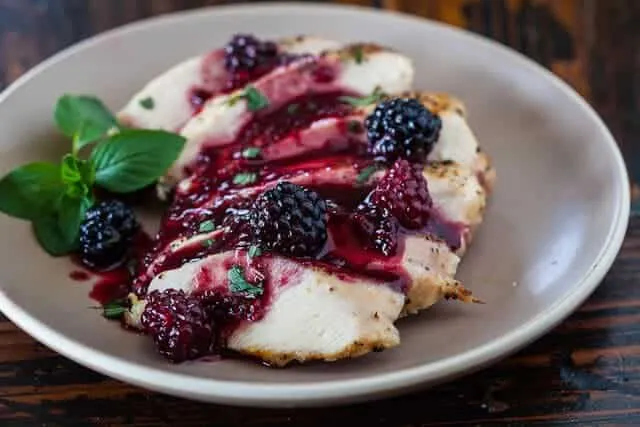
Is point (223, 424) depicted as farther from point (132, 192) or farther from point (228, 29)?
point (228, 29)

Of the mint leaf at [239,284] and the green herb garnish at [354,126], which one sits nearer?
the mint leaf at [239,284]

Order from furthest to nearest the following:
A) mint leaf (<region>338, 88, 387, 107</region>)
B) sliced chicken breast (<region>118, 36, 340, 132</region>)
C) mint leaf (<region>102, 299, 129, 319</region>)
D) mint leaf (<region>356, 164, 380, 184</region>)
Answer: sliced chicken breast (<region>118, 36, 340, 132</region>) → mint leaf (<region>338, 88, 387, 107</region>) → mint leaf (<region>356, 164, 380, 184</region>) → mint leaf (<region>102, 299, 129, 319</region>)

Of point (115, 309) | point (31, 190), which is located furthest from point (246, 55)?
point (115, 309)

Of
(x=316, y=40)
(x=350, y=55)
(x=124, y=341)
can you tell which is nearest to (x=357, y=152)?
(x=350, y=55)

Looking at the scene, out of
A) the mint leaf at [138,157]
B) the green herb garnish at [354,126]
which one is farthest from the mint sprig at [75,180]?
the green herb garnish at [354,126]

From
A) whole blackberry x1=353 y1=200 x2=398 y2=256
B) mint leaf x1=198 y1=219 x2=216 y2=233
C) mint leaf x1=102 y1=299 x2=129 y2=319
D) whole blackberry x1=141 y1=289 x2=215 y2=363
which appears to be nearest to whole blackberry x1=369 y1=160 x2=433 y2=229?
whole blackberry x1=353 y1=200 x2=398 y2=256

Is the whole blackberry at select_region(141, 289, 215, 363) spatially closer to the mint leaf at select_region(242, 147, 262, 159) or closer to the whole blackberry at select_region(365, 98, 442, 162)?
the mint leaf at select_region(242, 147, 262, 159)

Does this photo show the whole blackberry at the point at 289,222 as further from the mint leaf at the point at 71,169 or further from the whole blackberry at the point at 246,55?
the whole blackberry at the point at 246,55
